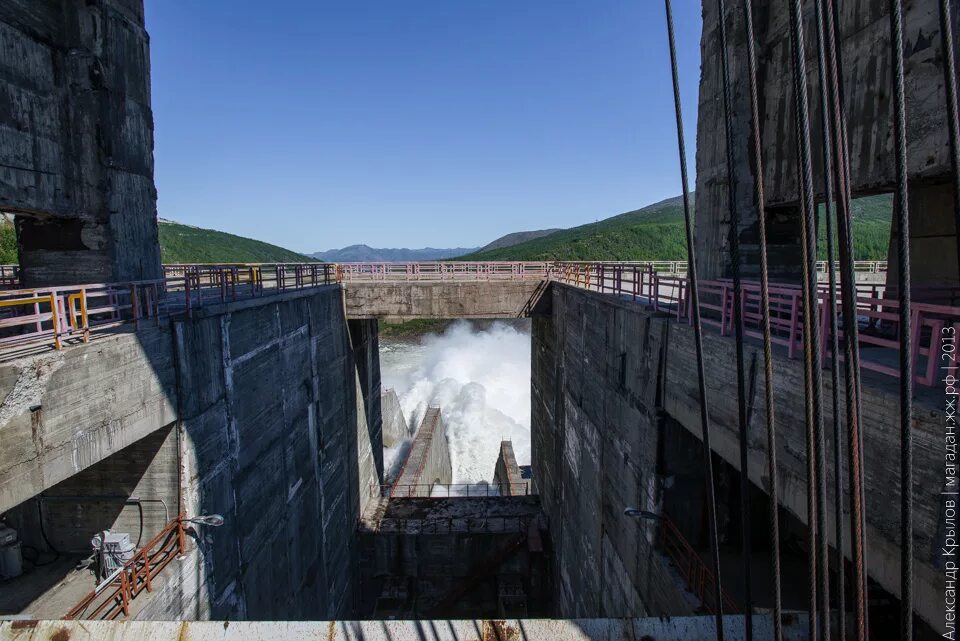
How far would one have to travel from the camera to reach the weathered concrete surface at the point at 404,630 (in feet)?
9.11

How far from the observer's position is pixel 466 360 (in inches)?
2031

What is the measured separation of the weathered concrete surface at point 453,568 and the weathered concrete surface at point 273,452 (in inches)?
42.2

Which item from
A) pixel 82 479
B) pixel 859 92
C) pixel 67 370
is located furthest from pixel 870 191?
pixel 82 479

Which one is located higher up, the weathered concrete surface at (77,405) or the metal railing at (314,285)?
the metal railing at (314,285)

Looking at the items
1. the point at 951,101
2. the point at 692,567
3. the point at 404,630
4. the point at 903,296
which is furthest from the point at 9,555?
the point at 951,101

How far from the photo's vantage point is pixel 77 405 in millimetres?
6176

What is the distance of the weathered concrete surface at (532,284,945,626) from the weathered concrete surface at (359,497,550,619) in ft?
5.95

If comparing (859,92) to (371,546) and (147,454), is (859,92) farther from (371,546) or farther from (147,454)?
(371,546)

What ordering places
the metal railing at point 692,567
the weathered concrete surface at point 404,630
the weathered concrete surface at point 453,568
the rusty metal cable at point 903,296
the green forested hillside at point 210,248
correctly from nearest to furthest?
the rusty metal cable at point 903,296 → the weathered concrete surface at point 404,630 → the metal railing at point 692,567 → the weathered concrete surface at point 453,568 → the green forested hillside at point 210,248

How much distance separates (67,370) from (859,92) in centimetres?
1120

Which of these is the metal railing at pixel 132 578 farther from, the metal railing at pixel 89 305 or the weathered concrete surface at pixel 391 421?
the weathered concrete surface at pixel 391 421

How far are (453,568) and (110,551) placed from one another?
12.0m

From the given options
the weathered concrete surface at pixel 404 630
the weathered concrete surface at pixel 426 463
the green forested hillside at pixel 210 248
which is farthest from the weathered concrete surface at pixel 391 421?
the green forested hillside at pixel 210 248

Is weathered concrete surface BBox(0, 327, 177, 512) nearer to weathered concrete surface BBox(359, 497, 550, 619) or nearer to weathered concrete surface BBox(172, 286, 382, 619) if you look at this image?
weathered concrete surface BBox(172, 286, 382, 619)
